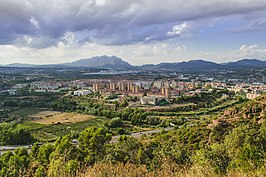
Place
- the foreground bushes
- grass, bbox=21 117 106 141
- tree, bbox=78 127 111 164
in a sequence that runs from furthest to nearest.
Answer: grass, bbox=21 117 106 141, tree, bbox=78 127 111 164, the foreground bushes

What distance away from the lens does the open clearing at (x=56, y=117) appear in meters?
23.5

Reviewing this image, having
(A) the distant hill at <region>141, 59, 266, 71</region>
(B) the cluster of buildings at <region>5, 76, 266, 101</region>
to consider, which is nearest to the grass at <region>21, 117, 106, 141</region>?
(B) the cluster of buildings at <region>5, 76, 266, 101</region>

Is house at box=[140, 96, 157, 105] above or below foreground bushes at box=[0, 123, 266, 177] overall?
below

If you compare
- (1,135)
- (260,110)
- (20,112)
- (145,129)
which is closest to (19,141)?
(1,135)

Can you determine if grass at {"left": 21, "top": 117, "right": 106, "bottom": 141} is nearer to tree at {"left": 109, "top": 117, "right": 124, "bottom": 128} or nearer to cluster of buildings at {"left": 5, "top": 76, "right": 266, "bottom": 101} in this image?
tree at {"left": 109, "top": 117, "right": 124, "bottom": 128}

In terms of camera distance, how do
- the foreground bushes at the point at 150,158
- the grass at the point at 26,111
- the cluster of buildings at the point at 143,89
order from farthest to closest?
the cluster of buildings at the point at 143,89, the grass at the point at 26,111, the foreground bushes at the point at 150,158

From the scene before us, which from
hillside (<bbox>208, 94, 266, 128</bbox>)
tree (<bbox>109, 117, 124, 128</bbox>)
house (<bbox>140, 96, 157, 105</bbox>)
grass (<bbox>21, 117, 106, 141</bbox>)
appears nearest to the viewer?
hillside (<bbox>208, 94, 266, 128</bbox>)

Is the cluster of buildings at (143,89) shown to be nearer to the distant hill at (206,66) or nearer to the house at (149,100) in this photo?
the house at (149,100)

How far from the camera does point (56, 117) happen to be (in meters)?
25.2

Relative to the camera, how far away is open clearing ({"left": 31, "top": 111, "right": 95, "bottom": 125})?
2355cm

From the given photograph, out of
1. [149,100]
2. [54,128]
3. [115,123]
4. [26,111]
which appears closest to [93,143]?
[115,123]

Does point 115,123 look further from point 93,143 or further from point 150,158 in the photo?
point 150,158

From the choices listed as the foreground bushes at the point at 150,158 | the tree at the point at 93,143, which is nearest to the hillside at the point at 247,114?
the foreground bushes at the point at 150,158

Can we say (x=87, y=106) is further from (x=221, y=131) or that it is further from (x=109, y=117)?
(x=221, y=131)
